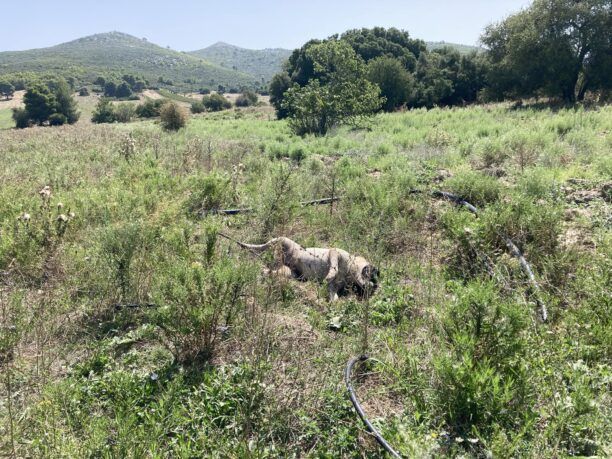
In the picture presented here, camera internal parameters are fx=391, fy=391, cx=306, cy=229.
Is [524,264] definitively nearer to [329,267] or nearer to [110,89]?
[329,267]

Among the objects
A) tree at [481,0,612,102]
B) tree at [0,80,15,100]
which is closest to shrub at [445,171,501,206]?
tree at [481,0,612,102]

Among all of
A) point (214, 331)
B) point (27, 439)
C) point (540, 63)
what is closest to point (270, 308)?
point (214, 331)

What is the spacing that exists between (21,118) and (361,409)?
152 ft

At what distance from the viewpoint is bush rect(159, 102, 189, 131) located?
58.0 ft

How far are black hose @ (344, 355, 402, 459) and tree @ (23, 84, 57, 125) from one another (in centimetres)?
4569

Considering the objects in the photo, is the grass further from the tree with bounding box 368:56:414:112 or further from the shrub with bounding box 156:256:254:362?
the shrub with bounding box 156:256:254:362

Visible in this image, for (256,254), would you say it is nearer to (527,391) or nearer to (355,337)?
(355,337)

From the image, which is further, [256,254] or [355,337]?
[256,254]

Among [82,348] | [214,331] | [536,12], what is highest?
[536,12]

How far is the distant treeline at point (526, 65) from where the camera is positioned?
1709cm

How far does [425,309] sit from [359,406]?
1.33m

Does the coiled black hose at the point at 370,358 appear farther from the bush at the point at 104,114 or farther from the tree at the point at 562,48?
the bush at the point at 104,114

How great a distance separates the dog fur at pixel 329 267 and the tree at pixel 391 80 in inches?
986

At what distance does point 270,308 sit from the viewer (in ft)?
11.5
